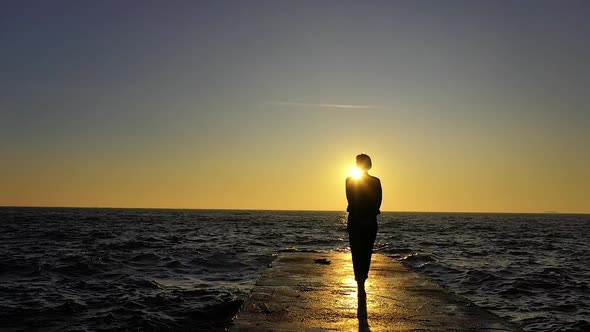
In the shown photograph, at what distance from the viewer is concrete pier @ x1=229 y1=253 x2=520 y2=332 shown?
596 cm

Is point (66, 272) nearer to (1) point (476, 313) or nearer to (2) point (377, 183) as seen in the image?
(2) point (377, 183)

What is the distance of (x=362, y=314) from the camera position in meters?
6.61

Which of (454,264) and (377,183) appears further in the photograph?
(454,264)

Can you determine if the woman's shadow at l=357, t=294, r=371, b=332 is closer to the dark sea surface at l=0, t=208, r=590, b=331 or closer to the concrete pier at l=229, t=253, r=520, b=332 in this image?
the concrete pier at l=229, t=253, r=520, b=332

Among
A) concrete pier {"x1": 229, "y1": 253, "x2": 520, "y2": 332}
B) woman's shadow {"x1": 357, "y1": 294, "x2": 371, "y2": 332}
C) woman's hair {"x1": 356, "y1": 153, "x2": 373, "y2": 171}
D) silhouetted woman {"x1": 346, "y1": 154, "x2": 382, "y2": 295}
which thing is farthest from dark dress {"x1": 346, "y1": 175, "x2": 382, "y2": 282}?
Result: concrete pier {"x1": 229, "y1": 253, "x2": 520, "y2": 332}

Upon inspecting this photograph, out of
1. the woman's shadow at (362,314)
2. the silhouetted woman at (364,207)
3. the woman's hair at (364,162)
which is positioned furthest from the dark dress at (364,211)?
the woman's shadow at (362,314)

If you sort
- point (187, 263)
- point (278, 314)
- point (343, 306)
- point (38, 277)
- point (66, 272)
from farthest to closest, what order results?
point (187, 263) < point (66, 272) < point (38, 277) < point (343, 306) < point (278, 314)

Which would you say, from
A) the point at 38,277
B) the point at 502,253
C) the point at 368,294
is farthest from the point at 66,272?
the point at 502,253

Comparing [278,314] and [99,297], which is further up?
[278,314]

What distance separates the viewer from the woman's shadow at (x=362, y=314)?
19.1 ft

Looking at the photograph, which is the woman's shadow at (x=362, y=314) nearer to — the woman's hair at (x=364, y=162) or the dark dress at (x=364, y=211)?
the dark dress at (x=364, y=211)

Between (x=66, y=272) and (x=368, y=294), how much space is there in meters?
12.2

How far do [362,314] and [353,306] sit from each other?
62 centimetres

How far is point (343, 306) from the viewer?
720cm
